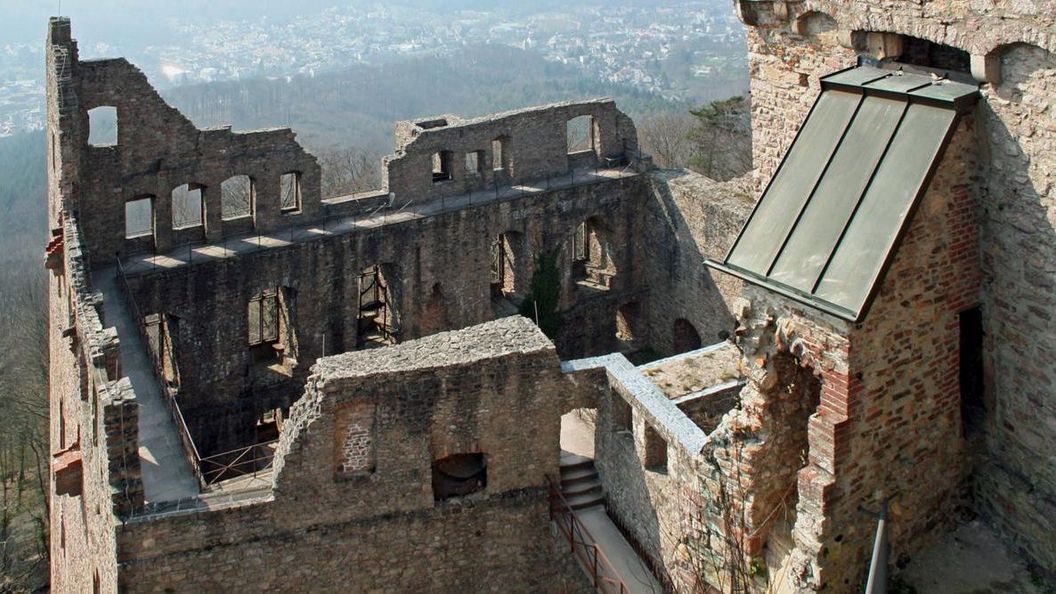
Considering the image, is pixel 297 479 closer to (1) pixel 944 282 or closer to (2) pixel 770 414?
(2) pixel 770 414

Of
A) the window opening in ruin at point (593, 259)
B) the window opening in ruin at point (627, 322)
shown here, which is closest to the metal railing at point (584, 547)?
the window opening in ruin at point (593, 259)

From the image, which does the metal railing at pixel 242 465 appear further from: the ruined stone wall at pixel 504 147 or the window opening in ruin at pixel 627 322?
the window opening in ruin at pixel 627 322

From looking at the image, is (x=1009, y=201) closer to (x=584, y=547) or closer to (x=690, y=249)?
(x=584, y=547)

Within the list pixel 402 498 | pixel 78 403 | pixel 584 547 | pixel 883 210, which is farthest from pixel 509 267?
pixel 883 210

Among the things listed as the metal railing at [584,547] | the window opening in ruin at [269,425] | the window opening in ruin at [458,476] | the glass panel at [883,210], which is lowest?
the window opening in ruin at [269,425]

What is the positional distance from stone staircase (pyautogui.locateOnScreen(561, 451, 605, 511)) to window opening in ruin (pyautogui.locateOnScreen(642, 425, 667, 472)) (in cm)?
171

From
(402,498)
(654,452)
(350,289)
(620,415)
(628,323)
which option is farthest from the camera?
(628,323)

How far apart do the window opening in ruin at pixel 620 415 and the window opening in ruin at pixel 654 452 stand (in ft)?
3.02

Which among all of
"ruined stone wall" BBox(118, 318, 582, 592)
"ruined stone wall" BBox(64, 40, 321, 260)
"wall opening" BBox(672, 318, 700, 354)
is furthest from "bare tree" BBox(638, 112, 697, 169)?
"ruined stone wall" BBox(118, 318, 582, 592)

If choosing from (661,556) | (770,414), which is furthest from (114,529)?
(770,414)

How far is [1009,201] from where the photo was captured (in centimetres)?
989

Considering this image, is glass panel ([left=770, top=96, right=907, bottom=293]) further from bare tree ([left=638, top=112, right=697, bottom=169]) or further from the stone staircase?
bare tree ([left=638, top=112, right=697, bottom=169])

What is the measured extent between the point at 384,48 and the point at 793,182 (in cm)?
15173

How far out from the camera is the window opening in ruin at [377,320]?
81.5 feet
